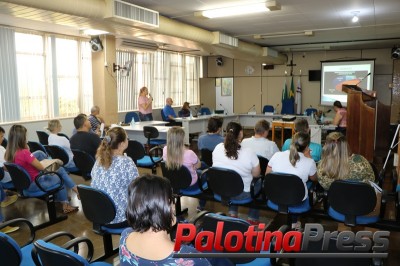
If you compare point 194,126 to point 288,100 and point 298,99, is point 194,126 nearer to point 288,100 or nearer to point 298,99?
point 288,100

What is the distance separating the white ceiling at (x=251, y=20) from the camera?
4.61 m

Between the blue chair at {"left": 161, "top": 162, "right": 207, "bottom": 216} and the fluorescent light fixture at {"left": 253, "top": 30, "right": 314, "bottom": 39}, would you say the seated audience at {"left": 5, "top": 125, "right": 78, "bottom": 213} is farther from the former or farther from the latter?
the fluorescent light fixture at {"left": 253, "top": 30, "right": 314, "bottom": 39}

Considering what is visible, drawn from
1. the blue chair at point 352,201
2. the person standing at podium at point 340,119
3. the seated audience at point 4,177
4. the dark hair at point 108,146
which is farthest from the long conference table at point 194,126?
the blue chair at point 352,201

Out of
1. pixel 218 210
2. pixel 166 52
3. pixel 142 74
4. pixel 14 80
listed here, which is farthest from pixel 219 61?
pixel 218 210

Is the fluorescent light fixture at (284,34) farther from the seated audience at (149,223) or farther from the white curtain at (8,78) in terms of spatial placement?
the seated audience at (149,223)

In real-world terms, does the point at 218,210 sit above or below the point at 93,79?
below

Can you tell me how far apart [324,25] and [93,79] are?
5687mm

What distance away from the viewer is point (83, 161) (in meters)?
4.52

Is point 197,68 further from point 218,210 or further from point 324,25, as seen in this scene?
point 218,210

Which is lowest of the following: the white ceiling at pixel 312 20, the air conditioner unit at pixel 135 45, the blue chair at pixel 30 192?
the blue chair at pixel 30 192

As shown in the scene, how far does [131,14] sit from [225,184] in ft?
10.8

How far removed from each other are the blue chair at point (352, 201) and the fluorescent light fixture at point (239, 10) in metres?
3.57

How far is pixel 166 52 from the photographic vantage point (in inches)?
463

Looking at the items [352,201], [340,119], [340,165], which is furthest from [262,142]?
[340,119]
